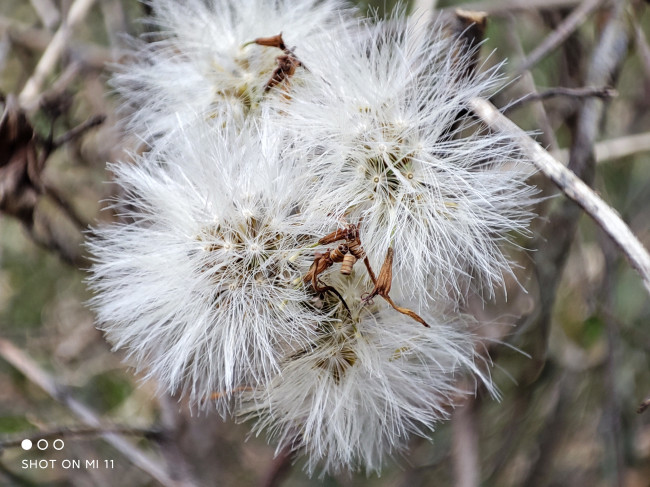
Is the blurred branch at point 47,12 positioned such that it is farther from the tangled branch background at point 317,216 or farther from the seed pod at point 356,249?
the seed pod at point 356,249

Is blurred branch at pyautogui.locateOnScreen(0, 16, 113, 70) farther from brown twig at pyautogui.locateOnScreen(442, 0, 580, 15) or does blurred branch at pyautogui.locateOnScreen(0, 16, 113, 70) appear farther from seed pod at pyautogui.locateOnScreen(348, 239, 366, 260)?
seed pod at pyautogui.locateOnScreen(348, 239, 366, 260)

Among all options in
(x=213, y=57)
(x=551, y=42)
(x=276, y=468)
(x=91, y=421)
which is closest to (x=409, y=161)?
(x=213, y=57)

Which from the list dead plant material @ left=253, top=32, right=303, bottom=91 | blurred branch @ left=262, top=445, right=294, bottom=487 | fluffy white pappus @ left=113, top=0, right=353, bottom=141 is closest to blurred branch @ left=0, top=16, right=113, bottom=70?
fluffy white pappus @ left=113, top=0, right=353, bottom=141

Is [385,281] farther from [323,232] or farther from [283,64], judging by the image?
[283,64]

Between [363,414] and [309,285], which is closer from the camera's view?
[309,285]

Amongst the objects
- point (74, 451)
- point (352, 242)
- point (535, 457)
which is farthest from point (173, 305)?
point (535, 457)

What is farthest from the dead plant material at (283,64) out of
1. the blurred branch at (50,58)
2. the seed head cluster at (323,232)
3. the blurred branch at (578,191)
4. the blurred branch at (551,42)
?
the blurred branch at (50,58)

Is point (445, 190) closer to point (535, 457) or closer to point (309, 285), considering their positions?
point (309, 285)

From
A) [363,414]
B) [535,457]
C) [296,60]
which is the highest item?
[296,60]
